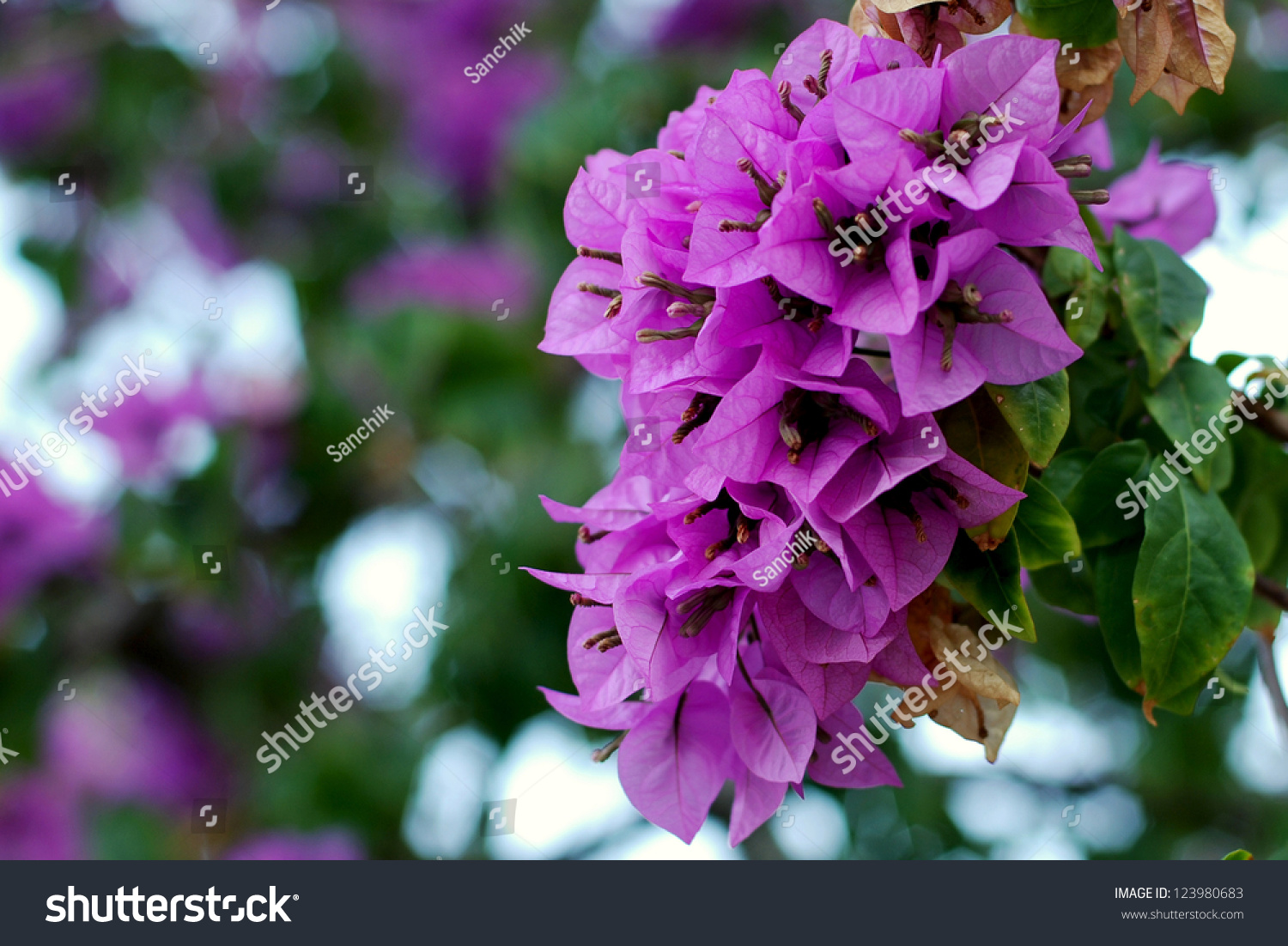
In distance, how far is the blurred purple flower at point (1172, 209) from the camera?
30.8 inches

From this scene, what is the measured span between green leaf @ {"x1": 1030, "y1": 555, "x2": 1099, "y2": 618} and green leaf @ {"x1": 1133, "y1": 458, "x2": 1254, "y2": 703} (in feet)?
0.25

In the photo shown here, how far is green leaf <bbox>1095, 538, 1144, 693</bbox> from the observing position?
64 centimetres

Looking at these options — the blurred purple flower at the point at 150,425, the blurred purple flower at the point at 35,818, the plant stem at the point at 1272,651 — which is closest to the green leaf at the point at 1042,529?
the plant stem at the point at 1272,651

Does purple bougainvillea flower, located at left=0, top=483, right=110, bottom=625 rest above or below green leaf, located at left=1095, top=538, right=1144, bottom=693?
below

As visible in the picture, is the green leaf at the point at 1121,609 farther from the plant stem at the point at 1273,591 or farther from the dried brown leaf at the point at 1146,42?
the dried brown leaf at the point at 1146,42

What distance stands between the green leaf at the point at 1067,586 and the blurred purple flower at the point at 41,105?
2.16 meters

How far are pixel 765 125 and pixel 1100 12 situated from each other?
25 centimetres

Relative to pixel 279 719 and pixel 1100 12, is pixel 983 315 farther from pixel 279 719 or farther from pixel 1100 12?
pixel 279 719

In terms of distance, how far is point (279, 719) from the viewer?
2.01 m

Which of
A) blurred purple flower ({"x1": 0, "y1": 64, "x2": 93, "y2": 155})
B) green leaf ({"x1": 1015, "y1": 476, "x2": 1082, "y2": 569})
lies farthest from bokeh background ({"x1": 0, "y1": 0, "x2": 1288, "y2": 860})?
green leaf ({"x1": 1015, "y1": 476, "x2": 1082, "y2": 569})

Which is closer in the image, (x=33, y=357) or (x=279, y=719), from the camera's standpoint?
(x=279, y=719)

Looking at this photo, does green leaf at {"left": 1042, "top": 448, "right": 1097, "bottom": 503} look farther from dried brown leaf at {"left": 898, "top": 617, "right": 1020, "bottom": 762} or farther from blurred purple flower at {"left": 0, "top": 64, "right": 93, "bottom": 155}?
blurred purple flower at {"left": 0, "top": 64, "right": 93, "bottom": 155}
